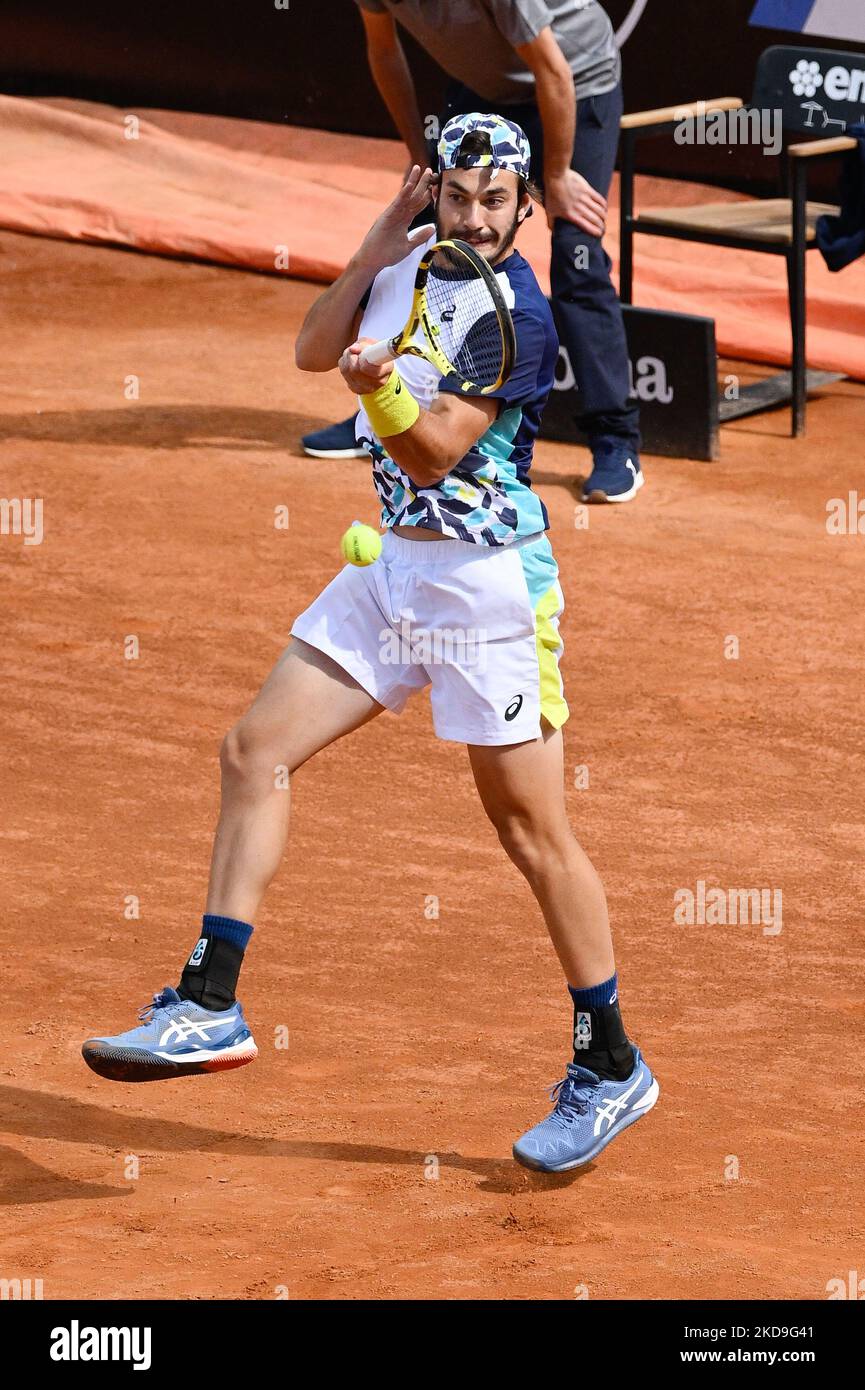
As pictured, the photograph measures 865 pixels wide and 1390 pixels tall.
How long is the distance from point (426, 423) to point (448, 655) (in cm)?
51

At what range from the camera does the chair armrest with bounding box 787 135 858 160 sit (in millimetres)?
9398

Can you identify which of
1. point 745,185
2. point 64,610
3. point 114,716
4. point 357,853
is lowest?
point 357,853

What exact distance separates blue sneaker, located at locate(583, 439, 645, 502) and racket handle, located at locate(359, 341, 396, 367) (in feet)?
17.5

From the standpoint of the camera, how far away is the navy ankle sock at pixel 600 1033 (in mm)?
4477

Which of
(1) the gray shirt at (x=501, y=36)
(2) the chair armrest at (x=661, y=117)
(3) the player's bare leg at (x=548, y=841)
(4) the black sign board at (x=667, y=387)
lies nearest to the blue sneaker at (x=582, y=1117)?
(3) the player's bare leg at (x=548, y=841)

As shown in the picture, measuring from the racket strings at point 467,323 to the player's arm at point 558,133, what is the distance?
13.6 ft

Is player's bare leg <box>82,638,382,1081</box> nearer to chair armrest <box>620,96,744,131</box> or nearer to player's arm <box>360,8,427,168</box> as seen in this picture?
player's arm <box>360,8,427,168</box>

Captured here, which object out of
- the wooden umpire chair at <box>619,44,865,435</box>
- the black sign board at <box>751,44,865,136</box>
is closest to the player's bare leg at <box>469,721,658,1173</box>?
the wooden umpire chair at <box>619,44,865,435</box>

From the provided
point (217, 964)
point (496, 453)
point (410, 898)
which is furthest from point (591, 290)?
point (217, 964)

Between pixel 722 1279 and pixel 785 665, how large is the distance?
3857 mm

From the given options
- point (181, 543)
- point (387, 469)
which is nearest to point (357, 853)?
point (387, 469)

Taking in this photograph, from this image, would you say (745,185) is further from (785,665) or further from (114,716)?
(114,716)

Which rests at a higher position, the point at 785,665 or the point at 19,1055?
the point at 785,665

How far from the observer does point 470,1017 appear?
206 inches
